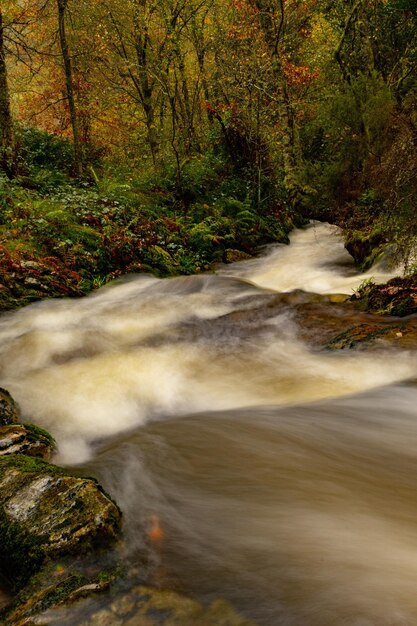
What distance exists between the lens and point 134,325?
739 cm

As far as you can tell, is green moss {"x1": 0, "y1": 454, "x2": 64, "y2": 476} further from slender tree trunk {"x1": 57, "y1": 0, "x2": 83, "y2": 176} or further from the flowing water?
slender tree trunk {"x1": 57, "y1": 0, "x2": 83, "y2": 176}

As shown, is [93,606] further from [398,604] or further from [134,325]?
[134,325]

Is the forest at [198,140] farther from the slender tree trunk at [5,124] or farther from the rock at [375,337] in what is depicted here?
the rock at [375,337]

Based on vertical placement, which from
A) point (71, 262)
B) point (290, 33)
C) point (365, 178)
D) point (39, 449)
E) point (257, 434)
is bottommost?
point (257, 434)

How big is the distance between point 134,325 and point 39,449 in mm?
3973

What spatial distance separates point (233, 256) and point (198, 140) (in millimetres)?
6814

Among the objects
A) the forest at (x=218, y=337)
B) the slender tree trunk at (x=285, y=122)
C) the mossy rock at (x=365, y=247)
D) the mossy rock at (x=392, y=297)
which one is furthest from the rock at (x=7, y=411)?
the slender tree trunk at (x=285, y=122)

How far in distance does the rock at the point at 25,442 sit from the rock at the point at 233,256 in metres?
8.03

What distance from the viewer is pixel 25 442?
3463 mm

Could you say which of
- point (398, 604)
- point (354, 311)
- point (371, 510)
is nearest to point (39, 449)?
point (371, 510)

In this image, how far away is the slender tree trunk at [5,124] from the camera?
11.1 meters

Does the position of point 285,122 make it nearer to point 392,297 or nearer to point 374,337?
point 392,297

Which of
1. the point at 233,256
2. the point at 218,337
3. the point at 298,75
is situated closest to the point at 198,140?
the point at 298,75

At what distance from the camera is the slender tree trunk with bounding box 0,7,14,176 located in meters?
11.1
